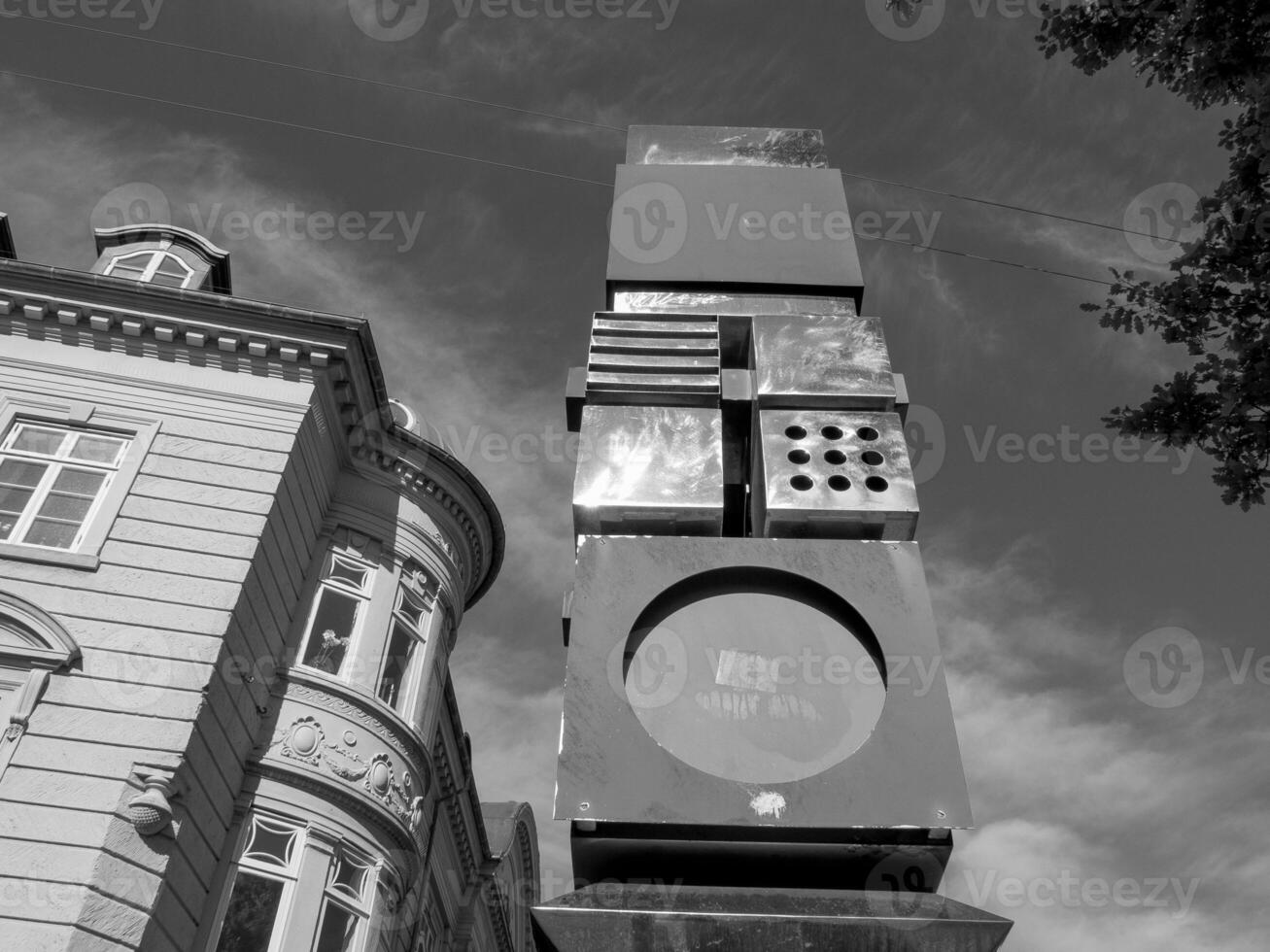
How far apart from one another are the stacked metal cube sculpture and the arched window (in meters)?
8.96

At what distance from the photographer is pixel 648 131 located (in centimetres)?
421

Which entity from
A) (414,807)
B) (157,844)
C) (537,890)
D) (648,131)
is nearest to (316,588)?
(414,807)

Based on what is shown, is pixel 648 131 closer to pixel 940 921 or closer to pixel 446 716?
pixel 940 921

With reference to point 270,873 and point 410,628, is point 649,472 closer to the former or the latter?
point 270,873

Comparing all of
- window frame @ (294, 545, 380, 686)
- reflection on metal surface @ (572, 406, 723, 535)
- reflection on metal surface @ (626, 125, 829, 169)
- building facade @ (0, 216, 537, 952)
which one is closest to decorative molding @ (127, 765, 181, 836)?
building facade @ (0, 216, 537, 952)

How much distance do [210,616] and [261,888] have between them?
9.72ft

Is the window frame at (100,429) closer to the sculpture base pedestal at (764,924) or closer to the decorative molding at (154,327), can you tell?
the decorative molding at (154,327)

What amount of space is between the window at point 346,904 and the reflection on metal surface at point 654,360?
9811 millimetres

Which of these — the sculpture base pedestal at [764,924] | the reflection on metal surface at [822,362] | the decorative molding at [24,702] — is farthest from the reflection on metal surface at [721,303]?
the decorative molding at [24,702]

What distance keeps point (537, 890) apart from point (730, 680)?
27.5m

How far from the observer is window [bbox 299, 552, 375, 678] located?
12.6m

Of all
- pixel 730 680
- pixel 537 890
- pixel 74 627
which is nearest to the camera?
pixel 730 680

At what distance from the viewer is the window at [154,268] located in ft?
48.7

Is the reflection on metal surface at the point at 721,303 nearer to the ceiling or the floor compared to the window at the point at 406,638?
nearer to the floor
